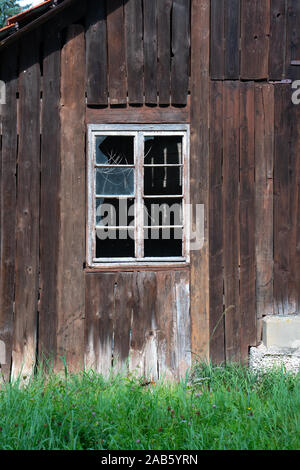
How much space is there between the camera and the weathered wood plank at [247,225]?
16.1 feet

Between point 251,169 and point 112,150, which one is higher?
point 112,150

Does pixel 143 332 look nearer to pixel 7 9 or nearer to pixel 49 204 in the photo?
pixel 49 204

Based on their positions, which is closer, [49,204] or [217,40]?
[49,204]

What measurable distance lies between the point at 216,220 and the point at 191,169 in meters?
0.58

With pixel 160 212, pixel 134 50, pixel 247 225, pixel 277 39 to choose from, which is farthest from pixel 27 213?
pixel 277 39

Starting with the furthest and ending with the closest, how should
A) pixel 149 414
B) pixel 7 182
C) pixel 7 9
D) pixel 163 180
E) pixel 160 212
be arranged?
pixel 7 9
pixel 163 180
pixel 160 212
pixel 7 182
pixel 149 414

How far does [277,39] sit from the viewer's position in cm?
495

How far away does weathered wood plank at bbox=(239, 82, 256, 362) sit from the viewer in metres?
4.92

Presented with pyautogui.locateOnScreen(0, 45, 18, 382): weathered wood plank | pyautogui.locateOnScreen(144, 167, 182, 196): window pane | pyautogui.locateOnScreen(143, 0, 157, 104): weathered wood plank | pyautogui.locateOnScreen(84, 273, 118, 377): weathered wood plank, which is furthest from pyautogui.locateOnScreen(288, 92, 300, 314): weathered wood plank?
pyautogui.locateOnScreen(0, 45, 18, 382): weathered wood plank

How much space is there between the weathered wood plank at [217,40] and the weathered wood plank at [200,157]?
5 cm

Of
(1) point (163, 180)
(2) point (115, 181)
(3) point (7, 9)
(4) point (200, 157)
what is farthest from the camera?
(3) point (7, 9)

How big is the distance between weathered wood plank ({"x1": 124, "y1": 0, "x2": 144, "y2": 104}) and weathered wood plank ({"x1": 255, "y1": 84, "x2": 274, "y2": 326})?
4.31ft

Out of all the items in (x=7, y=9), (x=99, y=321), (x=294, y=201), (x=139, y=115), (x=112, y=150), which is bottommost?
(x=99, y=321)
